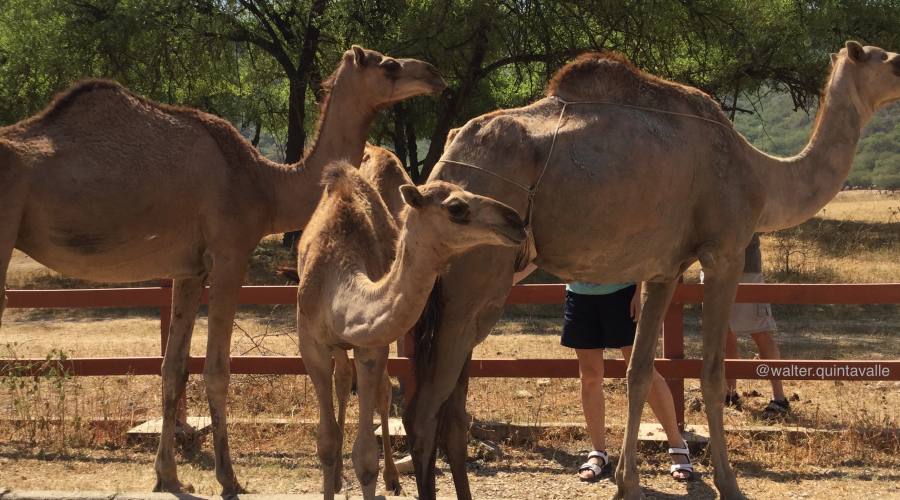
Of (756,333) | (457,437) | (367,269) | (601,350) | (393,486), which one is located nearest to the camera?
(367,269)

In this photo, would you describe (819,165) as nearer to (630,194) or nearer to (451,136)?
(630,194)

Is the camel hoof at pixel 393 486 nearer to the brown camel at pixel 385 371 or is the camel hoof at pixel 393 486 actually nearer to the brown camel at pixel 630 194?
the brown camel at pixel 385 371

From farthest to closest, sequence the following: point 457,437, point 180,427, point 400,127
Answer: point 400,127 → point 180,427 → point 457,437

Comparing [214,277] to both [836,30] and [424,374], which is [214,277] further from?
[836,30]

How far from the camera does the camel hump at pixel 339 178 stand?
612 cm

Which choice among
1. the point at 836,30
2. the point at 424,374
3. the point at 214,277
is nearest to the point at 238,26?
the point at 836,30

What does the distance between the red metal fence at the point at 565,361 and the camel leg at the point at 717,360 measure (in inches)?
57.5

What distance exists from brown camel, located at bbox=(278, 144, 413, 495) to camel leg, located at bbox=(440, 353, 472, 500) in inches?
25.0

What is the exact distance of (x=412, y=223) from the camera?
4.69 meters

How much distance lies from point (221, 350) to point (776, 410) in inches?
202

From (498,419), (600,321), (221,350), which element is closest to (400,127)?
(498,419)

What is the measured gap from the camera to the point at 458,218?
4.44 metres

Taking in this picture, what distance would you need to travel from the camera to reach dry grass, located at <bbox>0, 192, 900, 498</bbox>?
726cm

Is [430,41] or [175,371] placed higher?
[430,41]
